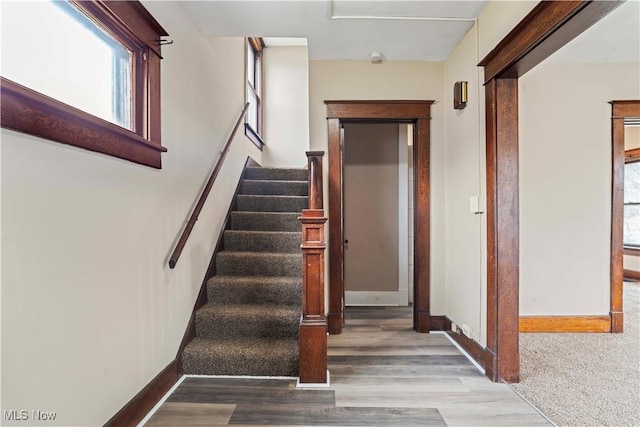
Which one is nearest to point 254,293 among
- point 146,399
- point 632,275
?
point 146,399

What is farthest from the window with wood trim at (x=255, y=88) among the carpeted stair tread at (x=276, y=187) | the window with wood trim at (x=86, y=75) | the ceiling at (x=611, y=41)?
the ceiling at (x=611, y=41)

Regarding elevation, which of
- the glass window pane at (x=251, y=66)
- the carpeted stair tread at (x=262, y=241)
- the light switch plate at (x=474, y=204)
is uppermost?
the glass window pane at (x=251, y=66)

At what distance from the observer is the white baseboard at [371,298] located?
4.02 metres

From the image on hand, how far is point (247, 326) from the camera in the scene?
92.2 inches

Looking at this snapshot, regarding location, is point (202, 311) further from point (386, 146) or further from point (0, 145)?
point (386, 146)

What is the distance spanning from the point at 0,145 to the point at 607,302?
4.42 meters

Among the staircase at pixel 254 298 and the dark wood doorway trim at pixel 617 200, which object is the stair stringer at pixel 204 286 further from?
the dark wood doorway trim at pixel 617 200

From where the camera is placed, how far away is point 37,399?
1.10 metres

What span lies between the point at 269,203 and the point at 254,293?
121 cm

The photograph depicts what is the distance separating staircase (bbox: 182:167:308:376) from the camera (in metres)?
2.13

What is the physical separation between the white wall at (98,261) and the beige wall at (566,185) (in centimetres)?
305

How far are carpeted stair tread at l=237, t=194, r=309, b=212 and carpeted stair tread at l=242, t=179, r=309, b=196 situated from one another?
0.90 ft

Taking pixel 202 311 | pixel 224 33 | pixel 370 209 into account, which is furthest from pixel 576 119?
pixel 202 311

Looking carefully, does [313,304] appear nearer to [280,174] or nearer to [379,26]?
[379,26]
